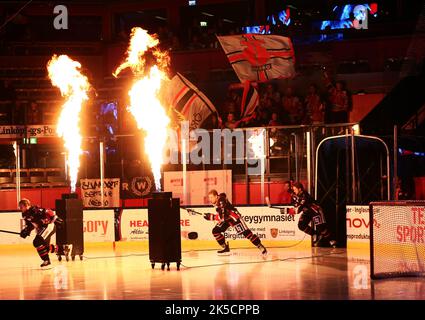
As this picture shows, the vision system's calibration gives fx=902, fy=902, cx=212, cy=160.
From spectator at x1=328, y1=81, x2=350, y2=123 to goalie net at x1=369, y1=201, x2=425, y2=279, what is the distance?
7.67 m

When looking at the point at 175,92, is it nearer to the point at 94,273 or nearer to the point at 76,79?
the point at 76,79

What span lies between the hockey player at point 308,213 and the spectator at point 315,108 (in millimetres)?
3054

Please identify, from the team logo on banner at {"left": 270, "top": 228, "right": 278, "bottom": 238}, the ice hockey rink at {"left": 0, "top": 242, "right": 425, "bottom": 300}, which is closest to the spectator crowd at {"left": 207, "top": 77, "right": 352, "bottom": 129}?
the team logo on banner at {"left": 270, "top": 228, "right": 278, "bottom": 238}

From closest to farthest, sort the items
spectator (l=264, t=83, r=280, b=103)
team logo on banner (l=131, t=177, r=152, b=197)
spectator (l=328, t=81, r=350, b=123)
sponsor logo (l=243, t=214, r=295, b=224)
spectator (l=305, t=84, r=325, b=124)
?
1. sponsor logo (l=243, t=214, r=295, b=224)
2. spectator (l=328, t=81, r=350, b=123)
3. spectator (l=305, t=84, r=325, b=124)
4. spectator (l=264, t=83, r=280, b=103)
5. team logo on banner (l=131, t=177, r=152, b=197)

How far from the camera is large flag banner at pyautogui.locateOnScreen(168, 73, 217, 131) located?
2931cm

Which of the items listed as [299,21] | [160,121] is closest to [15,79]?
[160,121]

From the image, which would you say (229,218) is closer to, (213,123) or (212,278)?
(212,278)

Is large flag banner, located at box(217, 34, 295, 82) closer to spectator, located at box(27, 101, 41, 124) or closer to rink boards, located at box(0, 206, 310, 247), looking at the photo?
rink boards, located at box(0, 206, 310, 247)

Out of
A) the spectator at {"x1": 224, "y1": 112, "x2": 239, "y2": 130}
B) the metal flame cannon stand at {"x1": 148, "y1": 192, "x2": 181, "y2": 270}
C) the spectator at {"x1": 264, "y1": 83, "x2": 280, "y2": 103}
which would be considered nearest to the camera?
the metal flame cannon stand at {"x1": 148, "y1": 192, "x2": 181, "y2": 270}

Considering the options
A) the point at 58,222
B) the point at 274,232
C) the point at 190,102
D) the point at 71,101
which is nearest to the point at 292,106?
the point at 190,102

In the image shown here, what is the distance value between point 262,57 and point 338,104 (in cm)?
332

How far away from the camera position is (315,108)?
28141 millimetres

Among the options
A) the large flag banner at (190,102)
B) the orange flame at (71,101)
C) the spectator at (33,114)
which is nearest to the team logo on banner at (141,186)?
the orange flame at (71,101)

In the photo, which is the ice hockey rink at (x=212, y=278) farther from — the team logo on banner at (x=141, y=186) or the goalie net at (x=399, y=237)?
the team logo on banner at (x=141, y=186)
